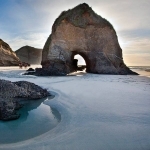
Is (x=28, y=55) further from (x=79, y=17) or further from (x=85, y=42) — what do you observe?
(x=85, y=42)

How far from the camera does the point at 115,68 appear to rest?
1988 centimetres

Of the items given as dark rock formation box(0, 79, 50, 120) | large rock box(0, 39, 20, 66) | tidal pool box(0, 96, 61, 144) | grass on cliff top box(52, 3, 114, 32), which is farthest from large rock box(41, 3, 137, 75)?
large rock box(0, 39, 20, 66)

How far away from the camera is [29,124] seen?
12.2 feet

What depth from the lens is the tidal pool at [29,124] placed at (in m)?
3.17

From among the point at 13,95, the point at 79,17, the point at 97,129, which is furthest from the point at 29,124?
the point at 79,17

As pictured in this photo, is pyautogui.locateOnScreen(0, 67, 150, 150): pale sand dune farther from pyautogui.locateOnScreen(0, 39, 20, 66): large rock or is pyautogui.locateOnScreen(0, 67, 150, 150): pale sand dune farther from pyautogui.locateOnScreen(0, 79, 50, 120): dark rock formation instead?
pyautogui.locateOnScreen(0, 39, 20, 66): large rock

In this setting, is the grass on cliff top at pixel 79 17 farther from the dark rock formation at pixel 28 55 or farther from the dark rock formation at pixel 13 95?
the dark rock formation at pixel 28 55

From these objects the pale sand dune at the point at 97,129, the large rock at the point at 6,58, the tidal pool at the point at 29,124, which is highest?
the large rock at the point at 6,58

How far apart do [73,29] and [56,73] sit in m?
6.34

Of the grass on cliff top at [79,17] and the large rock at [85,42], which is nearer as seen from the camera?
the large rock at [85,42]

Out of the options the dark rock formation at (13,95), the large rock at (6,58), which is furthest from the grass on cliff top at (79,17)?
the large rock at (6,58)

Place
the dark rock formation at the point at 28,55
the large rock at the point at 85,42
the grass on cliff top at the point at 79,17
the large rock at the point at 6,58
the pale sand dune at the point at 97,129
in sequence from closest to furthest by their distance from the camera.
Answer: the pale sand dune at the point at 97,129, the large rock at the point at 85,42, the grass on cliff top at the point at 79,17, the large rock at the point at 6,58, the dark rock formation at the point at 28,55

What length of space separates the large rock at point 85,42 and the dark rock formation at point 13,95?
1211 cm

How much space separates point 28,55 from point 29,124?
83.0m
